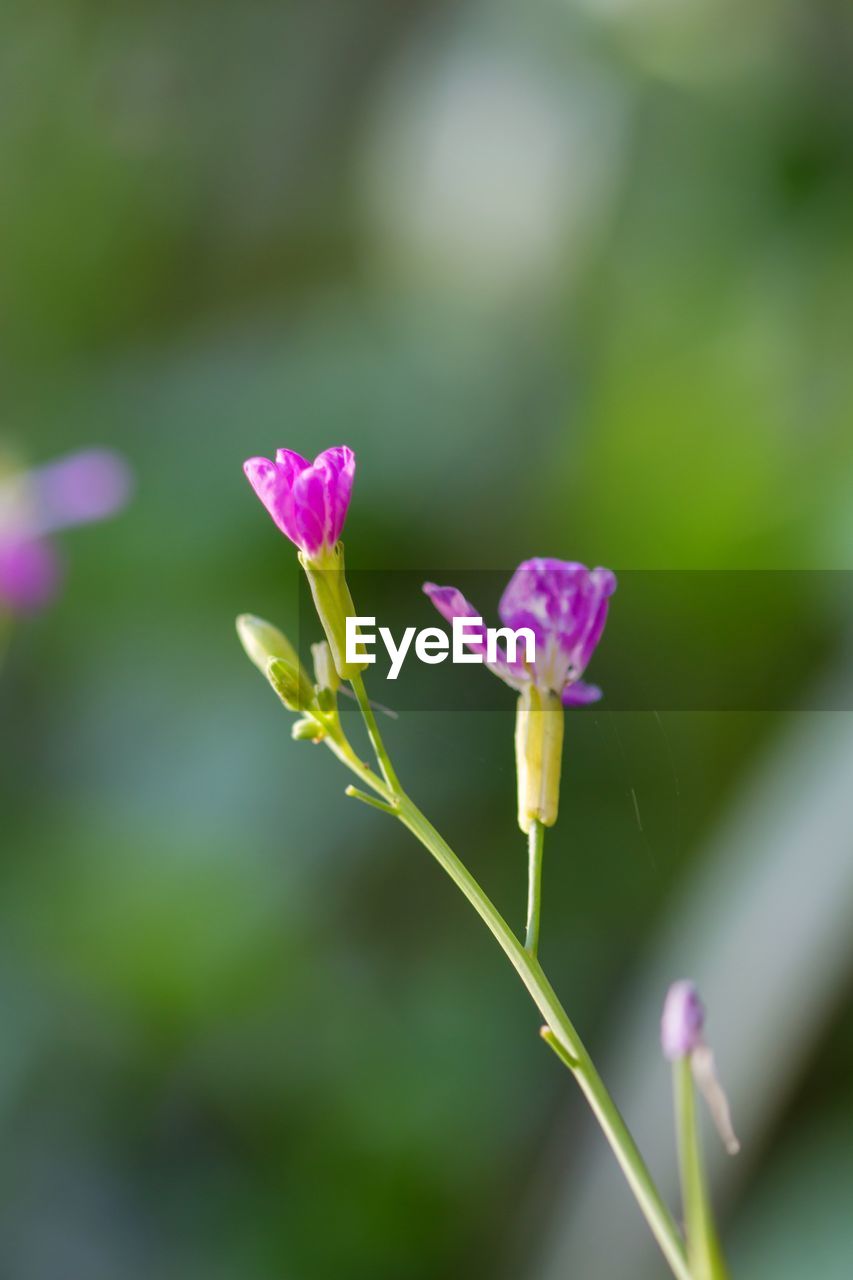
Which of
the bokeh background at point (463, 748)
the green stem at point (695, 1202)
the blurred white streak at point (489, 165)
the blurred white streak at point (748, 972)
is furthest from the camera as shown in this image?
the blurred white streak at point (489, 165)

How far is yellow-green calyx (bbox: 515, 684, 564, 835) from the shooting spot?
41cm

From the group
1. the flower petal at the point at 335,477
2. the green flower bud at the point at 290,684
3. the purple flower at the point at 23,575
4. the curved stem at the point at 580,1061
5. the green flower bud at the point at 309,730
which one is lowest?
the purple flower at the point at 23,575

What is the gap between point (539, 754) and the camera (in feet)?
1.35

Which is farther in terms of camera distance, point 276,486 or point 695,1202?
point 276,486

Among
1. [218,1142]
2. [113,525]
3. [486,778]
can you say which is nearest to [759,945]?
[486,778]

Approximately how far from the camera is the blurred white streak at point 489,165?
1.74 meters

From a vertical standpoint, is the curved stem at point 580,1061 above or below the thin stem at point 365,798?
below

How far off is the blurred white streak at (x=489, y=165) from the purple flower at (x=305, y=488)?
1.43 metres

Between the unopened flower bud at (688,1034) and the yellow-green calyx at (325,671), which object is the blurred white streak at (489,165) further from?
the unopened flower bud at (688,1034)

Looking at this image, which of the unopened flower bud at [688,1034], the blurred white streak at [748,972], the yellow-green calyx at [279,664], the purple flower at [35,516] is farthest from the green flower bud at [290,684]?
the blurred white streak at [748,972]

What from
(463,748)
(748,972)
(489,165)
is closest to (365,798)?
(748,972)

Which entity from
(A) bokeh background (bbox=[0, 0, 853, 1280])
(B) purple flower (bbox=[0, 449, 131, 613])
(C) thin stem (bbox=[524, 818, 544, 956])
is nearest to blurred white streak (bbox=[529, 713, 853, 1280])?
(A) bokeh background (bbox=[0, 0, 853, 1280])

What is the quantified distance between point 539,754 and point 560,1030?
0.10m

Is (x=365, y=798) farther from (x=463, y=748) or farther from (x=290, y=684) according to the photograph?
(x=463, y=748)
